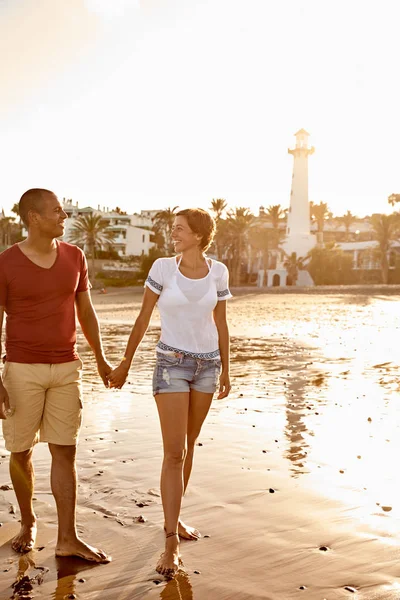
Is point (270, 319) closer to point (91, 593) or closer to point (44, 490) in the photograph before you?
point (44, 490)

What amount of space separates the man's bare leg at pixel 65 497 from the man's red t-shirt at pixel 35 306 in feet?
2.18

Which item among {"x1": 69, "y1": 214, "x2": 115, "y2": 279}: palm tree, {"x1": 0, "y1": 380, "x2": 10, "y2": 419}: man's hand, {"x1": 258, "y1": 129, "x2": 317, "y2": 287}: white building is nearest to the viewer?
{"x1": 0, "y1": 380, "x2": 10, "y2": 419}: man's hand

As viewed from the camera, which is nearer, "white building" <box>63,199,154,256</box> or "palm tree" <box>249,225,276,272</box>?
"palm tree" <box>249,225,276,272</box>

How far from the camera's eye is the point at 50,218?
14.1ft

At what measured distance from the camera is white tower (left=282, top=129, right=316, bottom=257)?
8019 cm

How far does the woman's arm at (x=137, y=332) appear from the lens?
439 centimetres

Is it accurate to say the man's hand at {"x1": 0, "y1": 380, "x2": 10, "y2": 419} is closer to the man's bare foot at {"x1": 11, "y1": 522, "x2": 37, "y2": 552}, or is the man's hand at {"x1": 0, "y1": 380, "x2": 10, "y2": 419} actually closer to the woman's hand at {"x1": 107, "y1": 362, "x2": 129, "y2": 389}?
the woman's hand at {"x1": 107, "y1": 362, "x2": 129, "y2": 389}

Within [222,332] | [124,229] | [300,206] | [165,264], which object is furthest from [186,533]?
[124,229]

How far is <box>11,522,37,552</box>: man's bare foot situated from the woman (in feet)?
3.26

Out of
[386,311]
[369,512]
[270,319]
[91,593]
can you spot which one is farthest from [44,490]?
[386,311]

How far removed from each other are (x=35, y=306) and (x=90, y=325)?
55 cm

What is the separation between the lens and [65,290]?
4324mm

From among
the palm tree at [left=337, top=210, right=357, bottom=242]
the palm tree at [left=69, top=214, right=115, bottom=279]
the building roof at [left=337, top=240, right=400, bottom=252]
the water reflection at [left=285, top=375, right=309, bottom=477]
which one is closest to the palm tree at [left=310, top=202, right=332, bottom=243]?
the palm tree at [left=337, top=210, right=357, bottom=242]

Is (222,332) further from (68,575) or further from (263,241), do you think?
(263,241)
